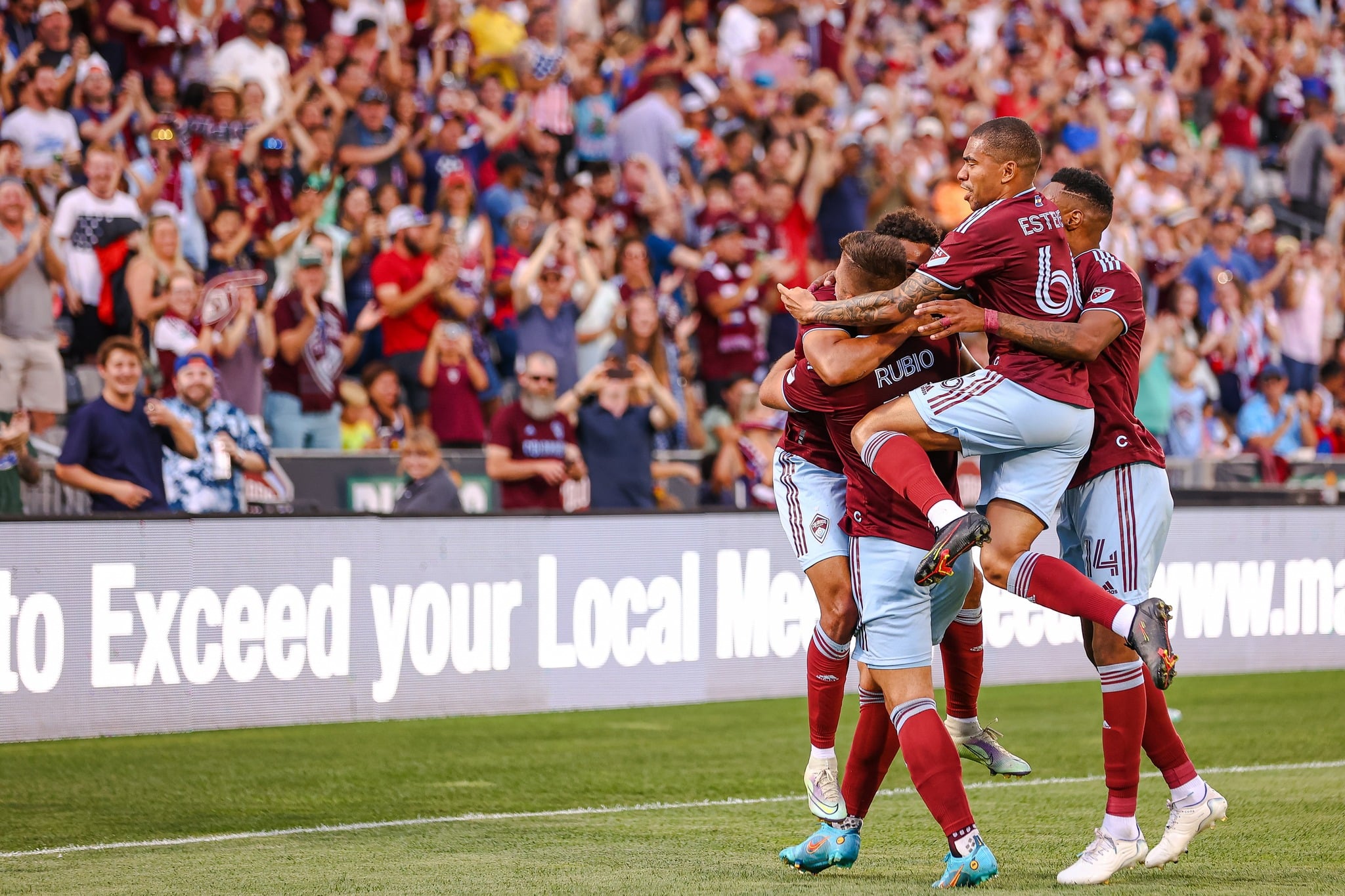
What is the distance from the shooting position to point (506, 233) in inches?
581

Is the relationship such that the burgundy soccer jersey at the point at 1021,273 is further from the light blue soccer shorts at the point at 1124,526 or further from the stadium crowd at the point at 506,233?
the stadium crowd at the point at 506,233

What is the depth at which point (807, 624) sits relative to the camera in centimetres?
1162

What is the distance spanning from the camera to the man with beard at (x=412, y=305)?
13.3 meters

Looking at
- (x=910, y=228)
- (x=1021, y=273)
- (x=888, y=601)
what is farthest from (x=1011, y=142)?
(x=888, y=601)

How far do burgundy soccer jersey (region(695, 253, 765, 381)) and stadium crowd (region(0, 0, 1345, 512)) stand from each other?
3cm

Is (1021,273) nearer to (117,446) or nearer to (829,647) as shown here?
(829,647)

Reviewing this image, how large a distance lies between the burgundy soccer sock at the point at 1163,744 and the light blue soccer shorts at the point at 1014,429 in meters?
0.78

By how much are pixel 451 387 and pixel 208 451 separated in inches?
104

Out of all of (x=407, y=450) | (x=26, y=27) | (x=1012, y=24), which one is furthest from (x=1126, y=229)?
(x=26, y=27)

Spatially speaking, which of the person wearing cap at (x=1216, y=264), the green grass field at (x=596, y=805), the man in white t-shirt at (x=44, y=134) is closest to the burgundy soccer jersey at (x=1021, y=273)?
the green grass field at (x=596, y=805)

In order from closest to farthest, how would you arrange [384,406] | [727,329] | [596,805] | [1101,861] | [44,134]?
[1101,861] → [596,805] → [44,134] → [384,406] → [727,329]

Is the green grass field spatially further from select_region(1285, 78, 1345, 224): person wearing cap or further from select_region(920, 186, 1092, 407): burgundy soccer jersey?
select_region(1285, 78, 1345, 224): person wearing cap

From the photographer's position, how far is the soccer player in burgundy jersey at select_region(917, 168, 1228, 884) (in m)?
5.93

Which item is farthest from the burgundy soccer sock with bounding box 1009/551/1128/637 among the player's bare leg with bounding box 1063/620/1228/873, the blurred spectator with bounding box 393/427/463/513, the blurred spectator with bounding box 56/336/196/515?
the blurred spectator with bounding box 393/427/463/513
